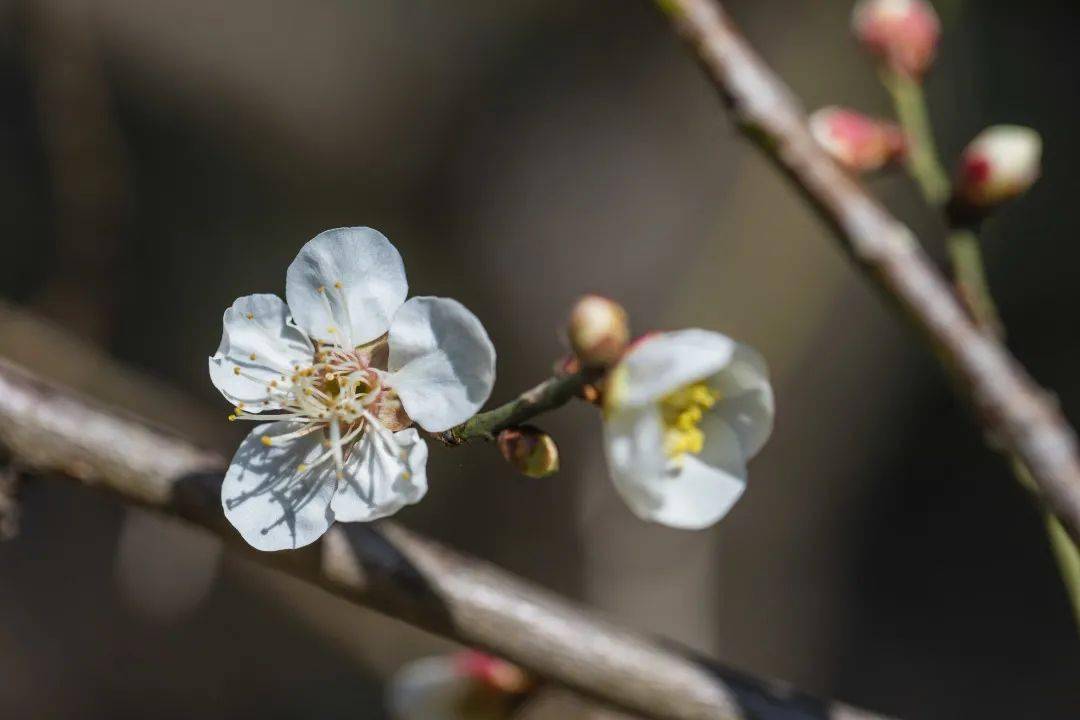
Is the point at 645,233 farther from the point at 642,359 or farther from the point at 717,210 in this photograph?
the point at 642,359

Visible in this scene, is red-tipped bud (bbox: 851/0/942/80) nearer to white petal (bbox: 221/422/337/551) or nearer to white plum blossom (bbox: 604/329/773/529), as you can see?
white plum blossom (bbox: 604/329/773/529)

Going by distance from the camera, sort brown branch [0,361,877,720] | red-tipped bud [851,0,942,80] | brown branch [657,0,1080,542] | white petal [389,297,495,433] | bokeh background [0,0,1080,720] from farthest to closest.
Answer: bokeh background [0,0,1080,720]
red-tipped bud [851,0,942,80]
brown branch [0,361,877,720]
white petal [389,297,495,433]
brown branch [657,0,1080,542]

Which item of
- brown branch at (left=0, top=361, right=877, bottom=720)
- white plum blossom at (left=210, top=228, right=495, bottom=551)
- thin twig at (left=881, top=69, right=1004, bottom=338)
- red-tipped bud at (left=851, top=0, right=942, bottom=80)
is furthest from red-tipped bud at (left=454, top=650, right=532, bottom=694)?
red-tipped bud at (left=851, top=0, right=942, bottom=80)

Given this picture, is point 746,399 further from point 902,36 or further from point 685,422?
point 902,36

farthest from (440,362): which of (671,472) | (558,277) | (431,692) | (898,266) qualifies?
(558,277)

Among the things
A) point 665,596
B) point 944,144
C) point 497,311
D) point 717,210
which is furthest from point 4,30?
point 944,144

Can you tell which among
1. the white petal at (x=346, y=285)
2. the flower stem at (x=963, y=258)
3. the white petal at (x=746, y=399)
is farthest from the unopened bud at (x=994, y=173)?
the white petal at (x=346, y=285)
